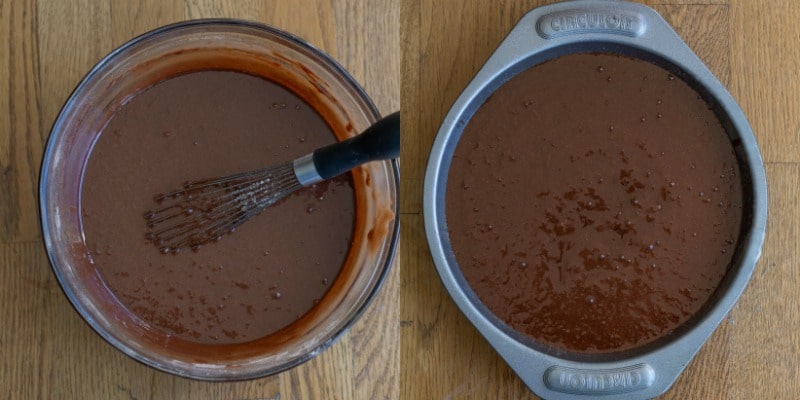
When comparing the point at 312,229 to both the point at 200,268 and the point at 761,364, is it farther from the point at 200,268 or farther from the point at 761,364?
the point at 761,364

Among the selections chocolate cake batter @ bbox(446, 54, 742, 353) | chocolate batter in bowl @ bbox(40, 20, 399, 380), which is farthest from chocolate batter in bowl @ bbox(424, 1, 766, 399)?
chocolate batter in bowl @ bbox(40, 20, 399, 380)

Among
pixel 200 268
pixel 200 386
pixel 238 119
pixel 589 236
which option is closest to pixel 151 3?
pixel 238 119

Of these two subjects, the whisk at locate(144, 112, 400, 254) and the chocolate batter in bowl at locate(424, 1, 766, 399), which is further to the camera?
the whisk at locate(144, 112, 400, 254)

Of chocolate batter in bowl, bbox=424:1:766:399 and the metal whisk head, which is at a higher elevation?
the metal whisk head

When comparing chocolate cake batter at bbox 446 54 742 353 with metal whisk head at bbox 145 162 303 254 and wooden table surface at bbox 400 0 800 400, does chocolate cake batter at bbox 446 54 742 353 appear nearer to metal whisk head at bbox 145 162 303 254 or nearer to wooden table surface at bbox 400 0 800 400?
wooden table surface at bbox 400 0 800 400

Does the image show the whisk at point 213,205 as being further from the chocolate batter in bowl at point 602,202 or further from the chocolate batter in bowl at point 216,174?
the chocolate batter in bowl at point 602,202

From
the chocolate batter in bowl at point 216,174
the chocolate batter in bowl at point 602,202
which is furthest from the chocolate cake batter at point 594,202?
the chocolate batter in bowl at point 216,174

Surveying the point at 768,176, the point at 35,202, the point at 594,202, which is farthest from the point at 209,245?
the point at 768,176
